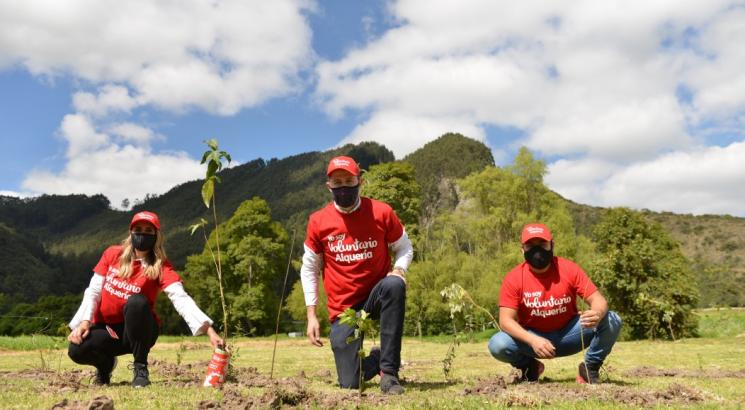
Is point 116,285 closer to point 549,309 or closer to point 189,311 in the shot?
point 189,311

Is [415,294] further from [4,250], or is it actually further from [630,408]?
[4,250]

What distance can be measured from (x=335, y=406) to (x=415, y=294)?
1292 inches

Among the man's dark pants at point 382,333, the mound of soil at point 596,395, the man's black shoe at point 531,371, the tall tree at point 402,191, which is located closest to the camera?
the mound of soil at point 596,395

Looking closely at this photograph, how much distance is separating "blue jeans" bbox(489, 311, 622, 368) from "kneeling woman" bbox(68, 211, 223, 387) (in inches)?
124

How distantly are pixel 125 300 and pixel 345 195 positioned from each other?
2585mm

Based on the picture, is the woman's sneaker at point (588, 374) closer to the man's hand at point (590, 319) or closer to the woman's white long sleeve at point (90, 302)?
the man's hand at point (590, 319)

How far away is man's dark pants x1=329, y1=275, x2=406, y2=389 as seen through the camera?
17.5 feet

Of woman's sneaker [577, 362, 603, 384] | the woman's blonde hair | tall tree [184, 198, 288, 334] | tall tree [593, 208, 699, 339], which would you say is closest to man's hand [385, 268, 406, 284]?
woman's sneaker [577, 362, 603, 384]

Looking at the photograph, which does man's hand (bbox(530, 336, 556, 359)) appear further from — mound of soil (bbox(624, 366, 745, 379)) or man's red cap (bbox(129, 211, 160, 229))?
man's red cap (bbox(129, 211, 160, 229))

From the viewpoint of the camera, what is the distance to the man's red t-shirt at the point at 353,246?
18.9 feet

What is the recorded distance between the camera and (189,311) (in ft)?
18.8

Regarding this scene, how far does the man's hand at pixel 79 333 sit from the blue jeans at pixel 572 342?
162 inches

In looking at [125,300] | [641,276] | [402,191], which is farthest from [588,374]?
[402,191]

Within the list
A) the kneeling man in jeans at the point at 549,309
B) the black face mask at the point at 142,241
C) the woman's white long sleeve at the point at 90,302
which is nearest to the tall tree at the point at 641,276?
the kneeling man in jeans at the point at 549,309
